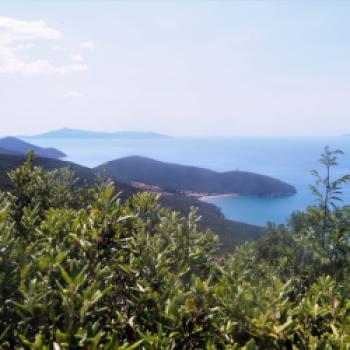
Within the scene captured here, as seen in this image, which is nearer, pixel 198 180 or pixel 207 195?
pixel 207 195

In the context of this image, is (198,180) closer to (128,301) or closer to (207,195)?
(207,195)

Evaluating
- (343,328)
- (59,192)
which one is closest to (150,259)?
(343,328)

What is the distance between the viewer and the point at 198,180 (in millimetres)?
188500

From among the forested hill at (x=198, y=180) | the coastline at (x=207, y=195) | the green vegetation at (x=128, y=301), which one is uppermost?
the green vegetation at (x=128, y=301)

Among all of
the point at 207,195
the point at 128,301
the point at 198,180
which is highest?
the point at 128,301

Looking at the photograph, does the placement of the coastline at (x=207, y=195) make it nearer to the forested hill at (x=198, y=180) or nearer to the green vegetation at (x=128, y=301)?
the forested hill at (x=198, y=180)

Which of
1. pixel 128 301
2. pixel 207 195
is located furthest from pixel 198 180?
pixel 128 301

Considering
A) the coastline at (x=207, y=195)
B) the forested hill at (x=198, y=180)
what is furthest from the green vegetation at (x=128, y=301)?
the forested hill at (x=198, y=180)

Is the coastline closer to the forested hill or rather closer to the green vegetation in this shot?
the forested hill

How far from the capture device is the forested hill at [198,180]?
573ft

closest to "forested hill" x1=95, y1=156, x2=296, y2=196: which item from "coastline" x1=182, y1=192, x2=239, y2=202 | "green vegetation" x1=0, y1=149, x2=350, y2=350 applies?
"coastline" x1=182, y1=192, x2=239, y2=202

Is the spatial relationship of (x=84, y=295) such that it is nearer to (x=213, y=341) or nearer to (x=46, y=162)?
(x=213, y=341)

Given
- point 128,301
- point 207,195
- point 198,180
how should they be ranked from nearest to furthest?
1. point 128,301
2. point 207,195
3. point 198,180

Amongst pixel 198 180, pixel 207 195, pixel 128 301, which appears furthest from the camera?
pixel 198 180
